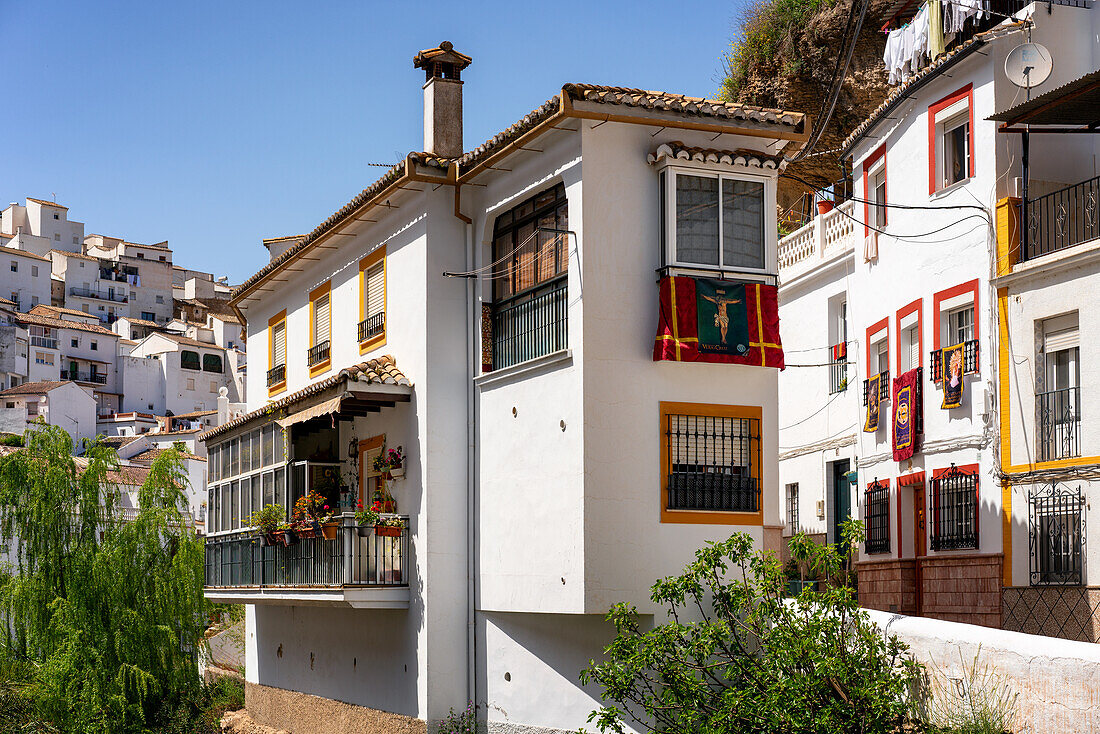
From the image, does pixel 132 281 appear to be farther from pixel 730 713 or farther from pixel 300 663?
pixel 730 713

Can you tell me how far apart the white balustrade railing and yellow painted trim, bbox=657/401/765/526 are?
923 cm

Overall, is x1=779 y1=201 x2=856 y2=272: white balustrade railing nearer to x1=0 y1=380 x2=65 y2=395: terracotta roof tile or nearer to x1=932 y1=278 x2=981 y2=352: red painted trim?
x1=932 y1=278 x2=981 y2=352: red painted trim

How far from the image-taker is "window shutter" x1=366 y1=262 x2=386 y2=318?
2170 cm

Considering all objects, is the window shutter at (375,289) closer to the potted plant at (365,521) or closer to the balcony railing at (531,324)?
the balcony railing at (531,324)

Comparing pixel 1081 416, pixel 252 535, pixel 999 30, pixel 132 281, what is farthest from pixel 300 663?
pixel 132 281

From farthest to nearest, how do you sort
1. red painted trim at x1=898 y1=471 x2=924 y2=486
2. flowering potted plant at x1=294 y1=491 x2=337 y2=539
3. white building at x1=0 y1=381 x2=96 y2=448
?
white building at x1=0 y1=381 x2=96 y2=448 < red painted trim at x1=898 y1=471 x2=924 y2=486 < flowering potted plant at x1=294 y1=491 x2=337 y2=539

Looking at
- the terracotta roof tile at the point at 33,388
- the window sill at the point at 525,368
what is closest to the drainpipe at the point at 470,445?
the window sill at the point at 525,368

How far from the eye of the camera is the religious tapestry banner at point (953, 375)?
2023 cm

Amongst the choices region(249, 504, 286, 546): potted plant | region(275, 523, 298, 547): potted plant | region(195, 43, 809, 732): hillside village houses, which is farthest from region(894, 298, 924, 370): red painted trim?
region(249, 504, 286, 546): potted plant

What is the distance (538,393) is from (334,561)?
192 inches

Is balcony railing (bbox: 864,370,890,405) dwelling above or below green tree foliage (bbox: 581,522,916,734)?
above

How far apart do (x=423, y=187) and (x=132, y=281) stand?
95.9 m

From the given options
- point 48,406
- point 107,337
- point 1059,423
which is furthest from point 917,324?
point 107,337

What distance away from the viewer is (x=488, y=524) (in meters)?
18.9
